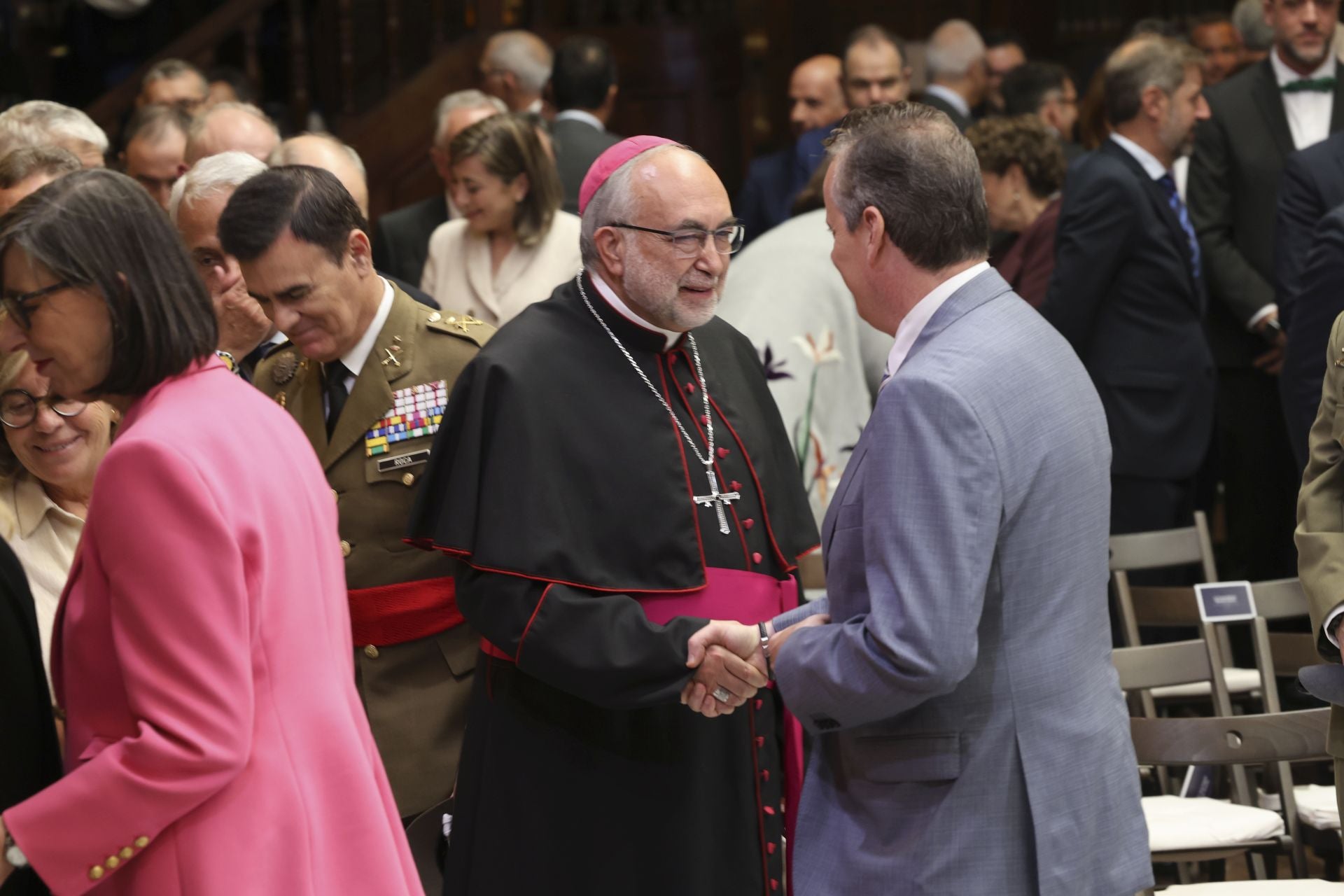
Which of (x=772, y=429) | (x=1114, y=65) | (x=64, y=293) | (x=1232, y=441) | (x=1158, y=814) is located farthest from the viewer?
(x=1232, y=441)

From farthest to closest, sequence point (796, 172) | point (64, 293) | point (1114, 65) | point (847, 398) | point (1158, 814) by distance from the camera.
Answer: point (796, 172) → point (1114, 65) → point (847, 398) → point (1158, 814) → point (64, 293)

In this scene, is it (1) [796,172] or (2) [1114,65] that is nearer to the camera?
(2) [1114,65]

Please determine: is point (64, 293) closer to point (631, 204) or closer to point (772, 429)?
point (631, 204)

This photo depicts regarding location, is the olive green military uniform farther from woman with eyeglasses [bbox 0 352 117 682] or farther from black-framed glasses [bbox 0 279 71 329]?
black-framed glasses [bbox 0 279 71 329]

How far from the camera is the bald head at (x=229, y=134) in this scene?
5207 mm

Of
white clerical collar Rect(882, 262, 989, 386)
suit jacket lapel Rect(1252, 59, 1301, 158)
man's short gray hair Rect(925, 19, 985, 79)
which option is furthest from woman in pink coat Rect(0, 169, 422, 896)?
man's short gray hair Rect(925, 19, 985, 79)

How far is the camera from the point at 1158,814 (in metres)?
4.08

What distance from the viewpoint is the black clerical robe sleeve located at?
2.83 metres

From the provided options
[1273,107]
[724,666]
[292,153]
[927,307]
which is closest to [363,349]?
[724,666]

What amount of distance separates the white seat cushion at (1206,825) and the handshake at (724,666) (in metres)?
1.36

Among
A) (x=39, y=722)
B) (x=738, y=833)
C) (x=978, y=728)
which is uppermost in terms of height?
(x=39, y=722)

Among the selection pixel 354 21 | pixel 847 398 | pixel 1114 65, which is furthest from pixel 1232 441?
pixel 354 21

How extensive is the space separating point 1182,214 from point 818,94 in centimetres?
223

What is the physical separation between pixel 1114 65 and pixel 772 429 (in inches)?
127
